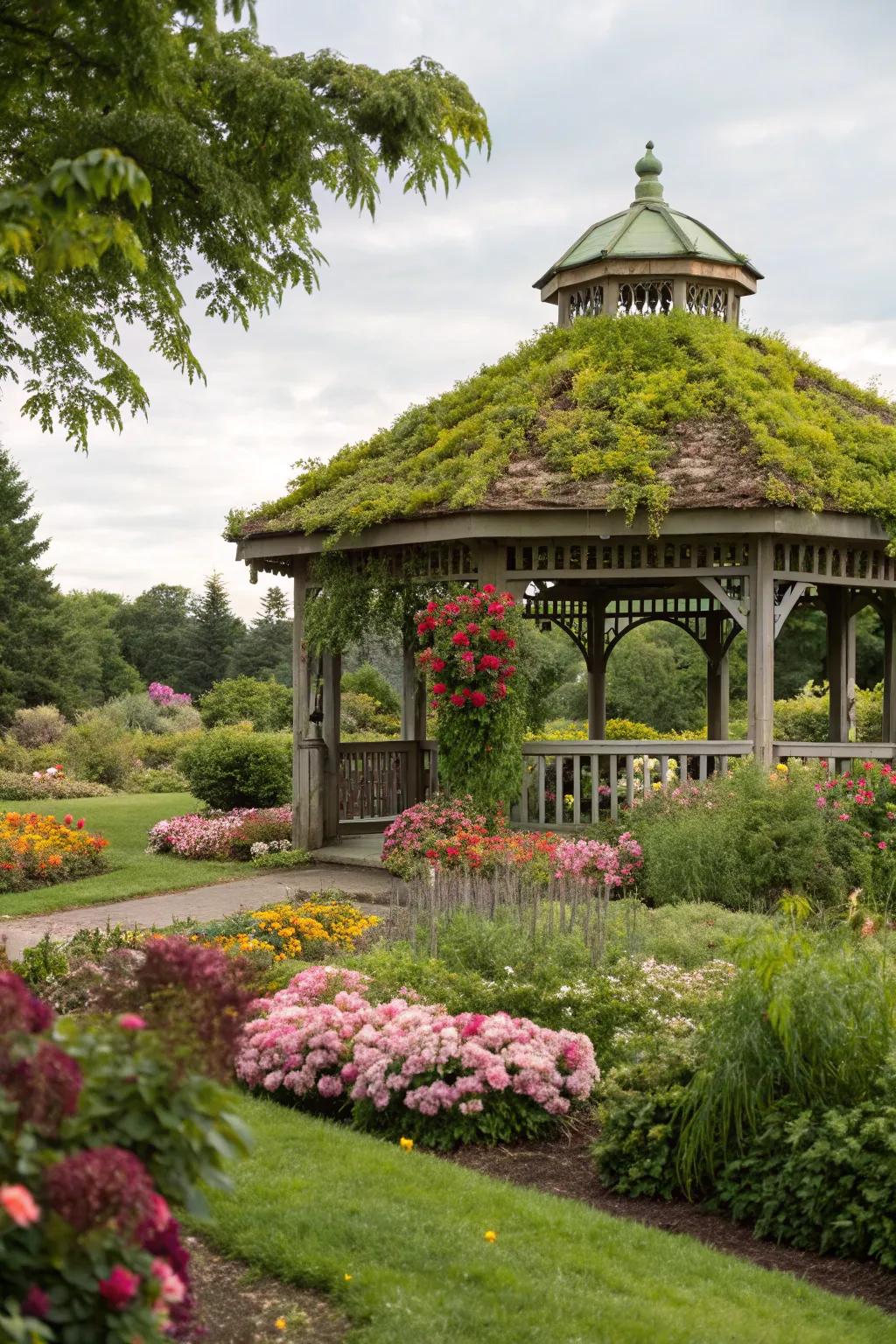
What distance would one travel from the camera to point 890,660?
1430cm

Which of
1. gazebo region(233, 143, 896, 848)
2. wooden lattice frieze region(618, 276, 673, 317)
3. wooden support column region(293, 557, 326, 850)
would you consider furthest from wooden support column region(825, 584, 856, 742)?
wooden support column region(293, 557, 326, 850)

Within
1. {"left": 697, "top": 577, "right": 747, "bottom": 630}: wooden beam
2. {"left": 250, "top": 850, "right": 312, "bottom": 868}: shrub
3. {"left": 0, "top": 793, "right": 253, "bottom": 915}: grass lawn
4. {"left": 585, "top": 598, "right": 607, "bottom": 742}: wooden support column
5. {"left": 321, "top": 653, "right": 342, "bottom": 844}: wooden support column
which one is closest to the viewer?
{"left": 0, "top": 793, "right": 253, "bottom": 915}: grass lawn

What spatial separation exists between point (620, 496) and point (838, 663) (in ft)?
17.3

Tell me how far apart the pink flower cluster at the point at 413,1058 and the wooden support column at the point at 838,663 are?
10.2 meters

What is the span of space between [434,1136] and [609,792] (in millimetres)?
7357

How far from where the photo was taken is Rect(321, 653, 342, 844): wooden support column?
14.1 meters

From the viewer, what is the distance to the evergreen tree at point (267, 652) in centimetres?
4866

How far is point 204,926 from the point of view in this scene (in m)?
8.40

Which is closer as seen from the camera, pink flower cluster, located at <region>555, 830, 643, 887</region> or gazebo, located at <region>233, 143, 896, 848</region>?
pink flower cluster, located at <region>555, 830, 643, 887</region>

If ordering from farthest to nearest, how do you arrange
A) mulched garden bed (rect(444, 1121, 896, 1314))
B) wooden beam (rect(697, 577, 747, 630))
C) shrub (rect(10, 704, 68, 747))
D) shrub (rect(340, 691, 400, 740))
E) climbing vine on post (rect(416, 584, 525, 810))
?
1. shrub (rect(10, 704, 68, 747))
2. shrub (rect(340, 691, 400, 740))
3. wooden beam (rect(697, 577, 747, 630))
4. climbing vine on post (rect(416, 584, 525, 810))
5. mulched garden bed (rect(444, 1121, 896, 1314))

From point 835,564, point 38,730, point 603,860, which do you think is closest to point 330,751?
point 603,860

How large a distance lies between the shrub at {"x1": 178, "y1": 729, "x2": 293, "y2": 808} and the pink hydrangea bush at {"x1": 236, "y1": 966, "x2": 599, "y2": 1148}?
37.4 ft

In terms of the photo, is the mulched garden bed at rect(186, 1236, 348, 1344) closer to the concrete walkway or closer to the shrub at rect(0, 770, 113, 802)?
the concrete walkway

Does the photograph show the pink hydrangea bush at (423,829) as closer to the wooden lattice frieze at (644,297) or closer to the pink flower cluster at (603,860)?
the pink flower cluster at (603,860)
